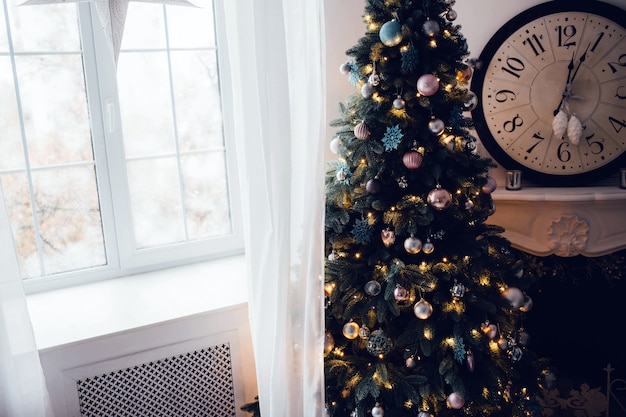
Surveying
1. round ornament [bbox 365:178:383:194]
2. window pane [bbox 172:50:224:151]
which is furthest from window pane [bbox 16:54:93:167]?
round ornament [bbox 365:178:383:194]

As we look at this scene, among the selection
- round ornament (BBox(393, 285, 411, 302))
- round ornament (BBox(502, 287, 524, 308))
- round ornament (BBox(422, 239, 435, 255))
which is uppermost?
round ornament (BBox(422, 239, 435, 255))

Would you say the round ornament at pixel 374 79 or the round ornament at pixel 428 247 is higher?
the round ornament at pixel 374 79

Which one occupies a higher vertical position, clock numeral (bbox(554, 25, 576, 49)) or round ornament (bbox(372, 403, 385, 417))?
clock numeral (bbox(554, 25, 576, 49))

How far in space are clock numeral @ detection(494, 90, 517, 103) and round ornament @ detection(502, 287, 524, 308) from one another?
93cm

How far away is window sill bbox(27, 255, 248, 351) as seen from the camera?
72.0 inches

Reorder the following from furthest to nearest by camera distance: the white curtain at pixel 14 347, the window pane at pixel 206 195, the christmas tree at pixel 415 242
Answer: the window pane at pixel 206 195
the christmas tree at pixel 415 242
the white curtain at pixel 14 347

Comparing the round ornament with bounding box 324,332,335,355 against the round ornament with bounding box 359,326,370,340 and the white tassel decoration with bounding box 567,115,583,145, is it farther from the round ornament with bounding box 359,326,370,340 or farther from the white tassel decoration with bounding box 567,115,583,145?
the white tassel decoration with bounding box 567,115,583,145

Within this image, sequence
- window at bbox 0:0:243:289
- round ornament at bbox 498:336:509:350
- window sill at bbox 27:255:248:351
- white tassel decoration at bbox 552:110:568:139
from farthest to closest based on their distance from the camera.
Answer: white tassel decoration at bbox 552:110:568:139, window at bbox 0:0:243:289, window sill at bbox 27:255:248:351, round ornament at bbox 498:336:509:350

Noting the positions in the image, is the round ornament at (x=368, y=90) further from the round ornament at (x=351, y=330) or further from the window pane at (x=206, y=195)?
the window pane at (x=206, y=195)

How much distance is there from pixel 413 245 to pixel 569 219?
98 centimetres

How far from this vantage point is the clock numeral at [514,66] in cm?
226

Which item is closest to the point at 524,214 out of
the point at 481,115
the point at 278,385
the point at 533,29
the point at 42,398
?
the point at 481,115

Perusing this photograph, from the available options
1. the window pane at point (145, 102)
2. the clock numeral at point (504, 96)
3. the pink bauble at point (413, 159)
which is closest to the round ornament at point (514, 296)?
the pink bauble at point (413, 159)

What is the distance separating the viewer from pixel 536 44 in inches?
87.8
